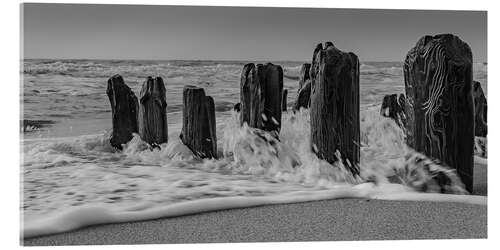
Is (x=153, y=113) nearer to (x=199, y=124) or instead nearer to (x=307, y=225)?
(x=199, y=124)

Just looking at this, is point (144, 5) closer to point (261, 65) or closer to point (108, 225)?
point (261, 65)

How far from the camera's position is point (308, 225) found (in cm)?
534

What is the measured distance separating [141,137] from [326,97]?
1339 millimetres

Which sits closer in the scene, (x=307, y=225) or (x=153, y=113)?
(x=307, y=225)

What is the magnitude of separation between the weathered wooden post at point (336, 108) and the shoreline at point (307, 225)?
372 mm

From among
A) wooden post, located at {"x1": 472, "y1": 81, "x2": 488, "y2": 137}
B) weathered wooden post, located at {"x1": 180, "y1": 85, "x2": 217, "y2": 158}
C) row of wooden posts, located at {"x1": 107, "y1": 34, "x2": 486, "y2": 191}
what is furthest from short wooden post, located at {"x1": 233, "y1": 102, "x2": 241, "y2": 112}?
wooden post, located at {"x1": 472, "y1": 81, "x2": 488, "y2": 137}

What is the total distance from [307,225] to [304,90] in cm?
95

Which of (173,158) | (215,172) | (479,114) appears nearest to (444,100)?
(479,114)

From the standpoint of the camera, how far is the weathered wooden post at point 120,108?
17.9 ft

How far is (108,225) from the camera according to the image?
5.20m

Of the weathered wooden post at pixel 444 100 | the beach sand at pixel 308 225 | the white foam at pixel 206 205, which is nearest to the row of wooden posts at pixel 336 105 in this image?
the weathered wooden post at pixel 444 100

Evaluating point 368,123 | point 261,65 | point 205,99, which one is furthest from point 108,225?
point 368,123

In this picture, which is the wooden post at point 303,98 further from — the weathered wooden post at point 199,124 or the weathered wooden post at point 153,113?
the weathered wooden post at point 153,113

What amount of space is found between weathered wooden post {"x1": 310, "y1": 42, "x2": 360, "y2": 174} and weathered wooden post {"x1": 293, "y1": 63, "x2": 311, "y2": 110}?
38 millimetres
